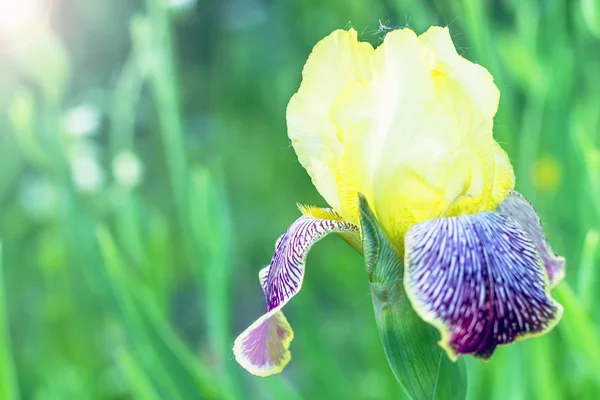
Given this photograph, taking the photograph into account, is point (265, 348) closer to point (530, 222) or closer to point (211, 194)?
point (530, 222)

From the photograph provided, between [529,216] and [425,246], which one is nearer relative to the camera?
[425,246]

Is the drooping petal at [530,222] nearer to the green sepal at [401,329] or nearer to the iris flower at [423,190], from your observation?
the iris flower at [423,190]

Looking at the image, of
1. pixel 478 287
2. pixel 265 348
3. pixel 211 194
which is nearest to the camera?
pixel 478 287

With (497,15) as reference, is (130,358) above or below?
below

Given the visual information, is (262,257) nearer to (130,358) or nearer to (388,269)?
(130,358)

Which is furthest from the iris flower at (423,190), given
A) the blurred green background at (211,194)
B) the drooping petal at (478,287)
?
the blurred green background at (211,194)

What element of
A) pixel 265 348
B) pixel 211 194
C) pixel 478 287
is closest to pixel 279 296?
pixel 265 348

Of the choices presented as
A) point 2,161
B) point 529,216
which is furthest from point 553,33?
point 2,161
